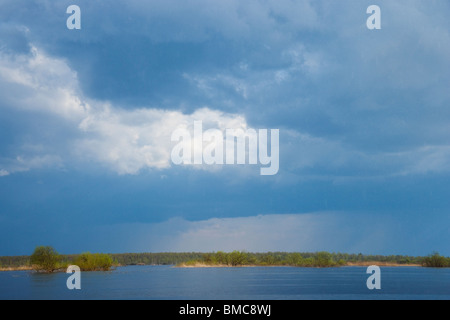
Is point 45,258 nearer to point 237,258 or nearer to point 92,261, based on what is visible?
point 92,261

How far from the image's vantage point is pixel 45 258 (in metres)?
111

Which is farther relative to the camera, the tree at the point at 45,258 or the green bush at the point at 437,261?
the green bush at the point at 437,261

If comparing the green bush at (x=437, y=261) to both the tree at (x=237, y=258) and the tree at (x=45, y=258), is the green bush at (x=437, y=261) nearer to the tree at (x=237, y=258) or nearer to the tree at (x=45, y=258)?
the tree at (x=237, y=258)

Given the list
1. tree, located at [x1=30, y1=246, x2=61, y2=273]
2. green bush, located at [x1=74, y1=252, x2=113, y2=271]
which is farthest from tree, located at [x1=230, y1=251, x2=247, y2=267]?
tree, located at [x1=30, y1=246, x2=61, y2=273]

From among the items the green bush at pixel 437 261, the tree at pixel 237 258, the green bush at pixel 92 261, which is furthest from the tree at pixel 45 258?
the green bush at pixel 437 261

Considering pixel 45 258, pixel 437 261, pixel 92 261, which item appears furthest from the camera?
pixel 437 261

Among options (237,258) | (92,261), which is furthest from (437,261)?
(92,261)

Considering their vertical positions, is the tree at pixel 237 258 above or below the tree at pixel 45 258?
below

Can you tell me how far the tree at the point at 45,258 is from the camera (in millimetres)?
109312

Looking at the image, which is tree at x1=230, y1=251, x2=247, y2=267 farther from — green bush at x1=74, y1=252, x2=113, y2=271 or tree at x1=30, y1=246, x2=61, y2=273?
tree at x1=30, y1=246, x2=61, y2=273

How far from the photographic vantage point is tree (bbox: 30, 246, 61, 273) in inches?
4304
